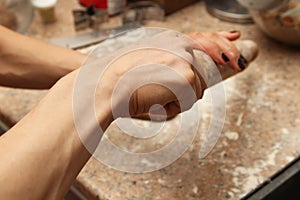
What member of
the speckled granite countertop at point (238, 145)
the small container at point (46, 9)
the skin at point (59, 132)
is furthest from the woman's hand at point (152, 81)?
A: the small container at point (46, 9)

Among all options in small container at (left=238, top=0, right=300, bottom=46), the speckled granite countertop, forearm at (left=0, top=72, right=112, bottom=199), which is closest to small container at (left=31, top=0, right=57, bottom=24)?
the speckled granite countertop

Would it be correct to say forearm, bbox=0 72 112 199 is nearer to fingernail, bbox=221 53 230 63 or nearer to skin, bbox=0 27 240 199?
skin, bbox=0 27 240 199

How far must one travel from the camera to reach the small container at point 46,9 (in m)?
1.09

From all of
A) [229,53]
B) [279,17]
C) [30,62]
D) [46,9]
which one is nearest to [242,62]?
[229,53]

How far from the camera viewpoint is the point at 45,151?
1.69 ft

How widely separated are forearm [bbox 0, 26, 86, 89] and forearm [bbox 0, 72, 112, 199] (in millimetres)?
231

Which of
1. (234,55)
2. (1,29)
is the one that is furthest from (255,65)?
(1,29)

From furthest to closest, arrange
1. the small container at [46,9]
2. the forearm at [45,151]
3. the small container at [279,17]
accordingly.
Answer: the small container at [46,9] → the small container at [279,17] → the forearm at [45,151]

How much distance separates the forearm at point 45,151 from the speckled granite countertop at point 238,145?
6.9 inches

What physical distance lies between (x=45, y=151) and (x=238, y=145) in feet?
1.22

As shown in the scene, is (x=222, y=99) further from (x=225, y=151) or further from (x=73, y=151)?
(x=73, y=151)

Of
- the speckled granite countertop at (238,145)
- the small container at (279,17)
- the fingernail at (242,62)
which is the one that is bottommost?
the speckled granite countertop at (238,145)

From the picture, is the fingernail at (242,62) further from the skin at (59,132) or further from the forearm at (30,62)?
the forearm at (30,62)

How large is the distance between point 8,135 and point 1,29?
1.02 feet
